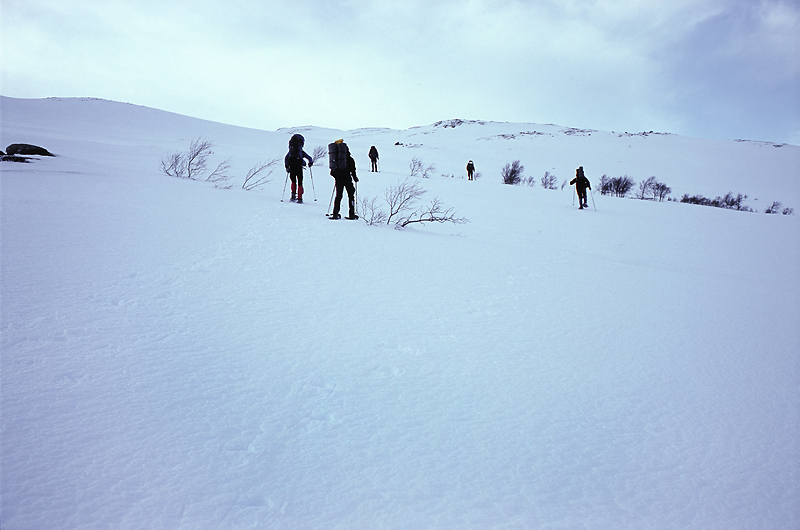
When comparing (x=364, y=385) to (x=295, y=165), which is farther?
(x=295, y=165)

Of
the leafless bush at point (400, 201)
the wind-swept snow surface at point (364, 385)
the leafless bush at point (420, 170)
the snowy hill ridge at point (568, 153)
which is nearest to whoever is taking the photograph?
the wind-swept snow surface at point (364, 385)

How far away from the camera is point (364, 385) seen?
1850mm

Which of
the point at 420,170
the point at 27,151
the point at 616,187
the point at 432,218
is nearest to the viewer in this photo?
the point at 432,218

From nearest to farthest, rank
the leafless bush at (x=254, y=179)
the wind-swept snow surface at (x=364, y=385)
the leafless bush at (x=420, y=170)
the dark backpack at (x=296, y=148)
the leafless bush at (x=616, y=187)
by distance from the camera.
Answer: the wind-swept snow surface at (x=364, y=385) → the dark backpack at (x=296, y=148) → the leafless bush at (x=254, y=179) → the leafless bush at (x=420, y=170) → the leafless bush at (x=616, y=187)

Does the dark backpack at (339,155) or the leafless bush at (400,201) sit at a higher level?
the dark backpack at (339,155)

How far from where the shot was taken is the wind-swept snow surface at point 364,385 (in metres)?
1.29

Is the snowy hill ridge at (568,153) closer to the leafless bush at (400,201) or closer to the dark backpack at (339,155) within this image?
the leafless bush at (400,201)

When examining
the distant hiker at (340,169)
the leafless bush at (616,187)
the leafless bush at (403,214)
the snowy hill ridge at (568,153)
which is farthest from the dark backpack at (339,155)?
the leafless bush at (616,187)

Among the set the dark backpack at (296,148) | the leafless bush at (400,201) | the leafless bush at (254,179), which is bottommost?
the leafless bush at (400,201)

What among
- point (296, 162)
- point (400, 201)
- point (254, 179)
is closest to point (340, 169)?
point (296, 162)

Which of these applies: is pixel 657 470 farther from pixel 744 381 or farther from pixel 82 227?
pixel 82 227

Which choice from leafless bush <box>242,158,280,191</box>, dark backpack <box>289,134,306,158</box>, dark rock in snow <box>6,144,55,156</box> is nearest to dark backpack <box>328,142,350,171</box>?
dark backpack <box>289,134,306,158</box>

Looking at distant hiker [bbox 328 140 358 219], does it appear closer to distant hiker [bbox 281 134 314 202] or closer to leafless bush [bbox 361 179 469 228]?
leafless bush [bbox 361 179 469 228]

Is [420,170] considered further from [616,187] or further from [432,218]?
[432,218]
